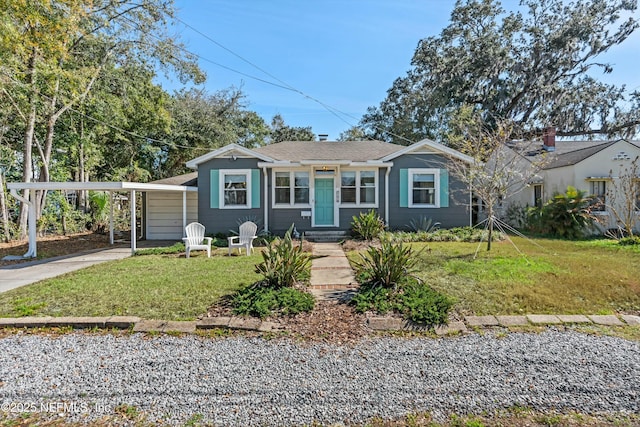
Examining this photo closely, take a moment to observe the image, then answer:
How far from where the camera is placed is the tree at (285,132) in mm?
33938

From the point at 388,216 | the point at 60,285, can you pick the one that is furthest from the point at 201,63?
the point at 60,285

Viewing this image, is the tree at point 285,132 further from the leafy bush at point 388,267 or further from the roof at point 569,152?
the leafy bush at point 388,267

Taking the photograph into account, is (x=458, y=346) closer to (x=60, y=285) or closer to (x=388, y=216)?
(x=60, y=285)

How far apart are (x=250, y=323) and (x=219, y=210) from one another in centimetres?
887

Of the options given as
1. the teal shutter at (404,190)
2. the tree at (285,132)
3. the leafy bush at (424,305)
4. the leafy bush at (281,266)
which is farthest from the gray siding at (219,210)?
the tree at (285,132)

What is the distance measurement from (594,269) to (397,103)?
82.0ft

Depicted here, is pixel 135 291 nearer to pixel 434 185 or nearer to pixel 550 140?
pixel 434 185

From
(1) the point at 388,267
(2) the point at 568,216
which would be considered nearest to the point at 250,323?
(1) the point at 388,267

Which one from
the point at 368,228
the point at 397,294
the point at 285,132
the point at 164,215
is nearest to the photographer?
the point at 397,294

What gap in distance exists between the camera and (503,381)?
2910mm

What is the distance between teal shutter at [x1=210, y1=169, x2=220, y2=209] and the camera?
12305 mm

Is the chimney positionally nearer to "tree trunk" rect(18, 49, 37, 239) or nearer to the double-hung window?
the double-hung window

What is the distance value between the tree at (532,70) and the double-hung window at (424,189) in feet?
41.9

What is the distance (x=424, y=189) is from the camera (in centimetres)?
1270
